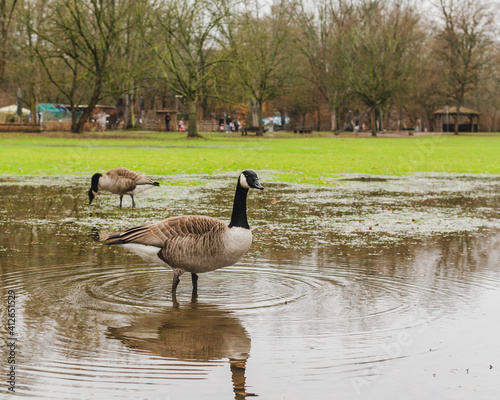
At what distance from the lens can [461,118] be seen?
100688mm

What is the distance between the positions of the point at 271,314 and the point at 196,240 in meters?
0.96

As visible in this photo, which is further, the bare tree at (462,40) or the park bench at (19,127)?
the bare tree at (462,40)

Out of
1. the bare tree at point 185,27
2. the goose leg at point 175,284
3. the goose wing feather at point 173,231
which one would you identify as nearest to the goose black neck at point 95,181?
the goose wing feather at point 173,231

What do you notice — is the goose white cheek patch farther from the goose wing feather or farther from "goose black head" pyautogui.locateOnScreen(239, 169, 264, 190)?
the goose wing feather

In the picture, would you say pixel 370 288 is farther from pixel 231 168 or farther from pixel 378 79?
pixel 378 79

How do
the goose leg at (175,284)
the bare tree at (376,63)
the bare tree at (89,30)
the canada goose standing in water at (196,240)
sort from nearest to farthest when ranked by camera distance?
the canada goose standing in water at (196,240) → the goose leg at (175,284) → the bare tree at (89,30) → the bare tree at (376,63)

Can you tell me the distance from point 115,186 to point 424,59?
77.6 meters

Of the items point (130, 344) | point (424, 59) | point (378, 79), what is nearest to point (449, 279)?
point (130, 344)

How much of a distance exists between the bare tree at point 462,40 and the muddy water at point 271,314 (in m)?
68.0

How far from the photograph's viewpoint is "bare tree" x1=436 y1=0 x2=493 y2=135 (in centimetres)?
7525

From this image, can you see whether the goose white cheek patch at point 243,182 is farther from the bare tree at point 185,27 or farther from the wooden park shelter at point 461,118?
the wooden park shelter at point 461,118

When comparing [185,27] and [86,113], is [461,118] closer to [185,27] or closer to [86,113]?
[185,27]

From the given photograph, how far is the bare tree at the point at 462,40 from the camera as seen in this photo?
75250 millimetres

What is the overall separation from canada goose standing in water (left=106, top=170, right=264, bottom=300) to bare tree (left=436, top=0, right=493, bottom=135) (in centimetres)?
7346
